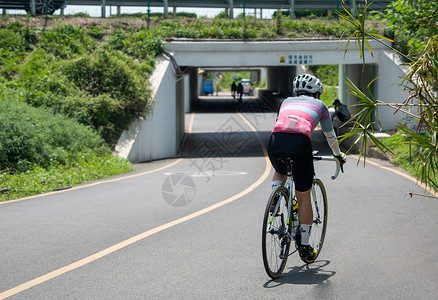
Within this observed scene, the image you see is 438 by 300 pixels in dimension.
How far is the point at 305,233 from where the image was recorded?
625 cm

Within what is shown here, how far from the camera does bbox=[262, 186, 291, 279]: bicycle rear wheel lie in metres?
5.77

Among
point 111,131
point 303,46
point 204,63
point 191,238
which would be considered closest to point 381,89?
point 303,46

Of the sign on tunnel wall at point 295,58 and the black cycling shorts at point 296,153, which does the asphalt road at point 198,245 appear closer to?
the black cycling shorts at point 296,153

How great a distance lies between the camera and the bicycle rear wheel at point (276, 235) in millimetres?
5766

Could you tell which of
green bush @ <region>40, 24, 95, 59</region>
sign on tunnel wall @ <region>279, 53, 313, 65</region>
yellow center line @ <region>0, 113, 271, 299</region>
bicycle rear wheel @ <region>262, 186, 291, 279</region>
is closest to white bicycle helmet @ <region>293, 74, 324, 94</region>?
bicycle rear wheel @ <region>262, 186, 291, 279</region>

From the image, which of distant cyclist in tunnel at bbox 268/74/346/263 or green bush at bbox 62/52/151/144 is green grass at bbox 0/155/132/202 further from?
distant cyclist in tunnel at bbox 268/74/346/263

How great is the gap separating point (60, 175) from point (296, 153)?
30.2 feet

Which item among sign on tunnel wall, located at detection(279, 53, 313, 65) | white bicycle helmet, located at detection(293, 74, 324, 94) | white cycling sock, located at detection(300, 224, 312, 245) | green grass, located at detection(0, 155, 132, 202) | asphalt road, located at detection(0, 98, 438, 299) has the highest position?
sign on tunnel wall, located at detection(279, 53, 313, 65)

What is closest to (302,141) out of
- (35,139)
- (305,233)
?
(305,233)

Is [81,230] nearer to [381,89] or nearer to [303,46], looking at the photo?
[303,46]

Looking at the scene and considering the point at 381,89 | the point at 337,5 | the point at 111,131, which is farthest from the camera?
the point at 337,5

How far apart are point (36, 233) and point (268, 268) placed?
3.64 meters

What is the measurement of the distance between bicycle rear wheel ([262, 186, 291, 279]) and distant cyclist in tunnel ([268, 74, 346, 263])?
0.66ft

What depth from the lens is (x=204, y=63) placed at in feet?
84.4
